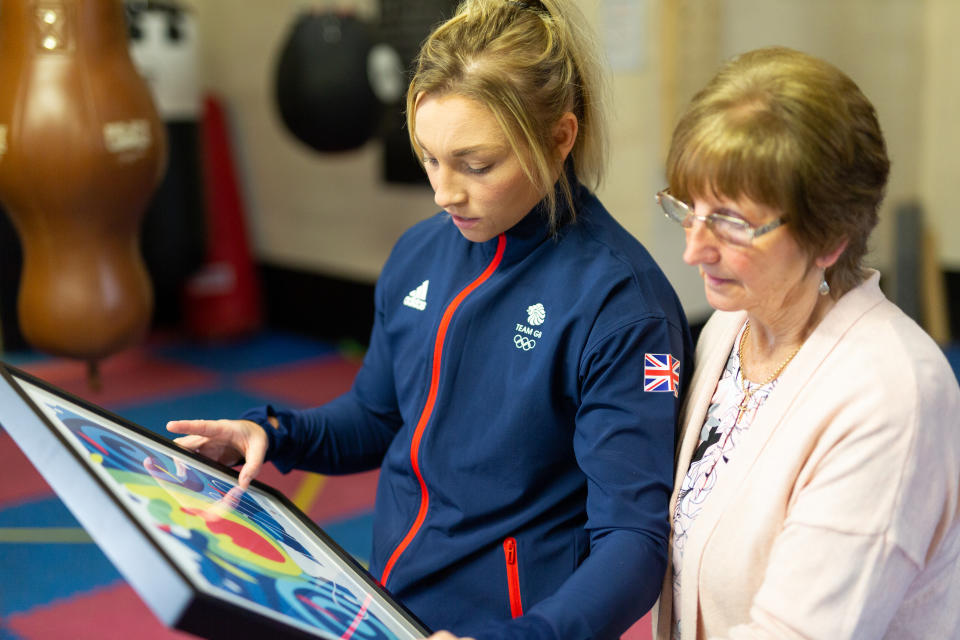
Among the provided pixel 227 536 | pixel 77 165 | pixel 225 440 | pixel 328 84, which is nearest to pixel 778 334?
pixel 227 536

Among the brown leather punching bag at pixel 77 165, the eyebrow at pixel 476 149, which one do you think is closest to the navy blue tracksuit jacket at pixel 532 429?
the eyebrow at pixel 476 149

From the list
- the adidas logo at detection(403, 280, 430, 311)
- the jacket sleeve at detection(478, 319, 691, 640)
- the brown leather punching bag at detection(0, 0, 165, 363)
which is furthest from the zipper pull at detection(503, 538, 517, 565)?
the brown leather punching bag at detection(0, 0, 165, 363)

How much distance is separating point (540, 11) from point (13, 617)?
82.4 inches

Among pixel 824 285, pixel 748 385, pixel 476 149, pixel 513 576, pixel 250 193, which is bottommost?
pixel 250 193

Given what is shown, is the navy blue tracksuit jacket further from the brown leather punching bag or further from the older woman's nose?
the brown leather punching bag

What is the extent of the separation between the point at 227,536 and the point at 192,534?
78 millimetres

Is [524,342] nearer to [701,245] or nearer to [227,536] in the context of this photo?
[701,245]

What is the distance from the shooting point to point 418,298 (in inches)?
50.0

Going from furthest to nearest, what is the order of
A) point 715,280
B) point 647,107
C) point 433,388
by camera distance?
point 647,107
point 433,388
point 715,280

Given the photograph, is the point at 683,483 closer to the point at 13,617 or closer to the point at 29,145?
the point at 29,145

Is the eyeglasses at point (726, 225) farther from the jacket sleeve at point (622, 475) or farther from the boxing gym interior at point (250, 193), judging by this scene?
the boxing gym interior at point (250, 193)

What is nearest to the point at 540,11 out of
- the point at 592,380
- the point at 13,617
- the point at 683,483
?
the point at 592,380

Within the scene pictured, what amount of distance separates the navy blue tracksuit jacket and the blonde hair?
3.2 inches

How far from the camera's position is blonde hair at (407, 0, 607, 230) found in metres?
1.07
